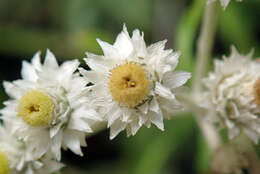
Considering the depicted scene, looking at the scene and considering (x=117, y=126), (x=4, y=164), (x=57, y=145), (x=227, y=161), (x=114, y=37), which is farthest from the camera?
(x=114, y=37)

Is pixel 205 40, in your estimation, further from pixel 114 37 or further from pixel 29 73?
pixel 114 37

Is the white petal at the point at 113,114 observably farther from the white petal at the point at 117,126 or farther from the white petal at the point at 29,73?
the white petal at the point at 29,73

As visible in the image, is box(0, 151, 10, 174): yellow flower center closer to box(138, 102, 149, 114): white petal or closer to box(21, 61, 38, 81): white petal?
box(21, 61, 38, 81): white petal

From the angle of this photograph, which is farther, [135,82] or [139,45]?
[139,45]

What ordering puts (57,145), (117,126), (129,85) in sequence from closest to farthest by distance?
(129,85) → (117,126) → (57,145)

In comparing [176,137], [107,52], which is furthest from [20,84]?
[176,137]

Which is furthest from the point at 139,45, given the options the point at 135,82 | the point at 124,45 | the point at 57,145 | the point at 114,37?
the point at 114,37

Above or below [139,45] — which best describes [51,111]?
below
